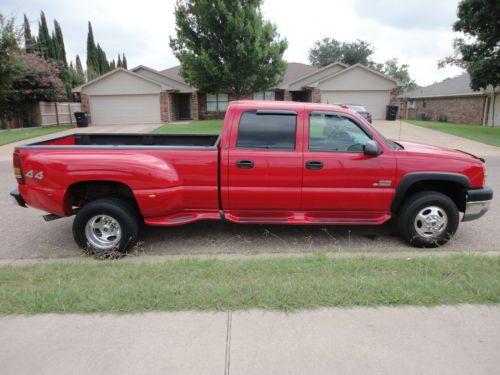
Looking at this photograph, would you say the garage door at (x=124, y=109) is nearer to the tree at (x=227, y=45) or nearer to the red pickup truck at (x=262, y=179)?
the tree at (x=227, y=45)

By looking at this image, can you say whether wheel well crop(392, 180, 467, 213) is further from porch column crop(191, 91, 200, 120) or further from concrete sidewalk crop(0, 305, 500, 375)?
porch column crop(191, 91, 200, 120)

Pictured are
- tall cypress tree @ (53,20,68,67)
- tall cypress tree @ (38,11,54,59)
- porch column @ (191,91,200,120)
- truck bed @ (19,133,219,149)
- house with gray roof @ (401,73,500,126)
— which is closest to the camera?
truck bed @ (19,133,219,149)

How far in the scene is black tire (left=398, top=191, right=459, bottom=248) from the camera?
4.73 metres

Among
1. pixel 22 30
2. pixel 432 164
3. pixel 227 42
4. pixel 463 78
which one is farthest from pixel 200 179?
pixel 463 78

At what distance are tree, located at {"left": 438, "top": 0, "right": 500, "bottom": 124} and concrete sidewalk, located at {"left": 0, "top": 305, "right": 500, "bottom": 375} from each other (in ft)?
66.7

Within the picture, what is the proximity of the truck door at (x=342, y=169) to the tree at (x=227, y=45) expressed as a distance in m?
17.8

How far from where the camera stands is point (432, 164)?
4684 mm

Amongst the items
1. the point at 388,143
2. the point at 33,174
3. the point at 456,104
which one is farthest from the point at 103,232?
the point at 456,104

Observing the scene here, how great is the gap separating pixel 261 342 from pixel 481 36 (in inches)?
890

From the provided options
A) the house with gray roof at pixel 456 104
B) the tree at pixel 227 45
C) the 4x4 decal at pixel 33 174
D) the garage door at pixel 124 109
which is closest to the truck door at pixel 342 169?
the 4x4 decal at pixel 33 174

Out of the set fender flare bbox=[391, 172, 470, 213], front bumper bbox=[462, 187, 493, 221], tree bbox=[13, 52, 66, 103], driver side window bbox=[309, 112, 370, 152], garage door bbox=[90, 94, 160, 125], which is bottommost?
front bumper bbox=[462, 187, 493, 221]

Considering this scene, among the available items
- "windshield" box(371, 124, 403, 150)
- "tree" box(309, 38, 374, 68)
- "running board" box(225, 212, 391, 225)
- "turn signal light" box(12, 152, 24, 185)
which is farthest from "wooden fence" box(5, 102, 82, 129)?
"tree" box(309, 38, 374, 68)

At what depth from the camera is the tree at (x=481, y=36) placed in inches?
749

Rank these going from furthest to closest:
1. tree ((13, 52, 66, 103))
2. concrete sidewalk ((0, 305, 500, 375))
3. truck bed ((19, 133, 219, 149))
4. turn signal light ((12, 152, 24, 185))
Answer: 1. tree ((13, 52, 66, 103))
2. truck bed ((19, 133, 219, 149))
3. turn signal light ((12, 152, 24, 185))
4. concrete sidewalk ((0, 305, 500, 375))
